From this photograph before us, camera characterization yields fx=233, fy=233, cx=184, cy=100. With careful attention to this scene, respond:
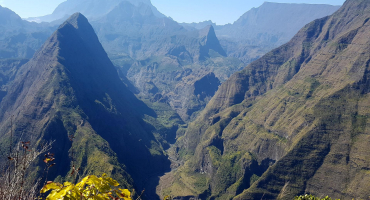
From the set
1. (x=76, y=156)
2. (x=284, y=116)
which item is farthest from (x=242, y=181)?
(x=76, y=156)

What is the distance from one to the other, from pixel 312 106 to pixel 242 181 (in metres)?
74.3

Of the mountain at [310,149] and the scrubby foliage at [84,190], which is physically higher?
the scrubby foliage at [84,190]

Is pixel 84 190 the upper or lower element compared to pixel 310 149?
upper

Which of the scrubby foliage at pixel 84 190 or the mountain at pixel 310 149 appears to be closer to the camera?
the scrubby foliage at pixel 84 190

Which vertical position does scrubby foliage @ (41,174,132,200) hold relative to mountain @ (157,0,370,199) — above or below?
above

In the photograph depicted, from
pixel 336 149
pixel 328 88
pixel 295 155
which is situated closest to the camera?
pixel 336 149

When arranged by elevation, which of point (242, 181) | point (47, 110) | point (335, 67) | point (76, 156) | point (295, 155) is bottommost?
point (242, 181)

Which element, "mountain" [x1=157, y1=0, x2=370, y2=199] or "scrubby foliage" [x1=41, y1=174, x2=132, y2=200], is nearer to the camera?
"scrubby foliage" [x1=41, y1=174, x2=132, y2=200]

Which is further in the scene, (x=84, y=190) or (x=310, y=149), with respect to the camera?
(x=310, y=149)

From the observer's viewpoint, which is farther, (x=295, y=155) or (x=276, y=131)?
(x=276, y=131)

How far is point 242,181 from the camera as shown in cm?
16562

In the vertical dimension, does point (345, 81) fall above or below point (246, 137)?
above

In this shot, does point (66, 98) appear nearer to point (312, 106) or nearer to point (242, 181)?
point (242, 181)

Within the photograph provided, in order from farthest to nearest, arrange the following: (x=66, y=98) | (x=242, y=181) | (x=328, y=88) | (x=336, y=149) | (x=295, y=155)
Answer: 1. (x=66, y=98)
2. (x=328, y=88)
3. (x=242, y=181)
4. (x=295, y=155)
5. (x=336, y=149)
